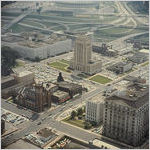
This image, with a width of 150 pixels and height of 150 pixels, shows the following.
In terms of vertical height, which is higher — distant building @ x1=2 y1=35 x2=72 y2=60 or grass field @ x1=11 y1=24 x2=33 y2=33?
grass field @ x1=11 y1=24 x2=33 y2=33

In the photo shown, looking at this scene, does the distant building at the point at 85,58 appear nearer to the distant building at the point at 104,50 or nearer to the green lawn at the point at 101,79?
the green lawn at the point at 101,79

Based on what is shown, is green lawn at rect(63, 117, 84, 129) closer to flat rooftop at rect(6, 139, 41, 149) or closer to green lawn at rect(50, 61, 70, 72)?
flat rooftop at rect(6, 139, 41, 149)

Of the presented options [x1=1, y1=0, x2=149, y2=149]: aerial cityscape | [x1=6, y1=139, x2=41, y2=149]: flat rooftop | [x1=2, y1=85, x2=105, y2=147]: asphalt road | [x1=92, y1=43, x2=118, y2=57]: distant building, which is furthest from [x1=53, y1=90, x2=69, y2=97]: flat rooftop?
[x1=92, y1=43, x2=118, y2=57]: distant building

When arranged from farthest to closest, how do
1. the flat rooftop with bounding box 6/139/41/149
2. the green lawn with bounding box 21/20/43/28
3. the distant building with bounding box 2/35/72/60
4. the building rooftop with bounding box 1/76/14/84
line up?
the green lawn with bounding box 21/20/43/28
the distant building with bounding box 2/35/72/60
the building rooftop with bounding box 1/76/14/84
the flat rooftop with bounding box 6/139/41/149

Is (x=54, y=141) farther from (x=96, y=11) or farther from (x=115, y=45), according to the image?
(x=96, y=11)

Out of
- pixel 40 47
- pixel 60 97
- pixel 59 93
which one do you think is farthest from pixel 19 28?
pixel 60 97

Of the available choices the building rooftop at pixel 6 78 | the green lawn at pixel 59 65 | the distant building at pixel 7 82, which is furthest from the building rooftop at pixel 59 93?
the green lawn at pixel 59 65
